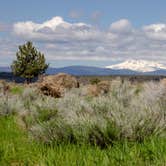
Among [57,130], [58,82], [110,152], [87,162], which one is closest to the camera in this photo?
[87,162]

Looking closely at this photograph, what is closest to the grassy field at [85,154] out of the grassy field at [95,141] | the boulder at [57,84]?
the grassy field at [95,141]

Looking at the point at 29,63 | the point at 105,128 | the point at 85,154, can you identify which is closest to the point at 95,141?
the point at 105,128

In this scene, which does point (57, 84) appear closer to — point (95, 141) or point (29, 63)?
point (95, 141)

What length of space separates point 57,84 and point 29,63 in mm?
64918

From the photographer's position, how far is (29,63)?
89188mm

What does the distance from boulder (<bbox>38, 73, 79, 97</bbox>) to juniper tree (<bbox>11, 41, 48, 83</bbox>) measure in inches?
2385

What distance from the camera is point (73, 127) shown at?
24.1ft

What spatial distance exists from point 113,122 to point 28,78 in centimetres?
8668

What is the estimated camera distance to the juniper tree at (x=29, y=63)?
291ft

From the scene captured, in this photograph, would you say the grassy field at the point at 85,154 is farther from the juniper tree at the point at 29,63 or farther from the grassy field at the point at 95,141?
the juniper tree at the point at 29,63

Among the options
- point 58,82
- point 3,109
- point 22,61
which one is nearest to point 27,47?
point 22,61

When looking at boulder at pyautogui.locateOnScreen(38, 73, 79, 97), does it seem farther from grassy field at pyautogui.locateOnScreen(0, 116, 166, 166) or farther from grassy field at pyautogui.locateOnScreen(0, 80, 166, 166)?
grassy field at pyautogui.locateOnScreen(0, 116, 166, 166)

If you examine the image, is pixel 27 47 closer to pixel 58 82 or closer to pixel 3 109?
pixel 58 82

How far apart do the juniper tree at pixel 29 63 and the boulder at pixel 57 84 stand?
199 feet
